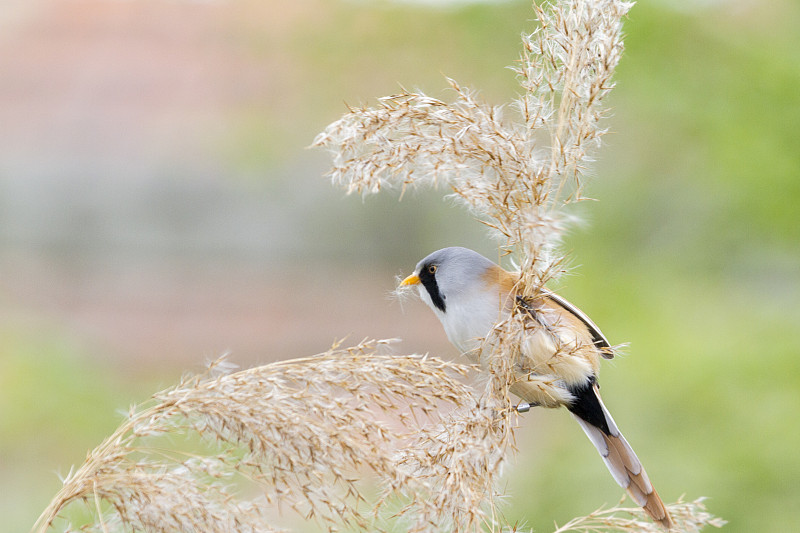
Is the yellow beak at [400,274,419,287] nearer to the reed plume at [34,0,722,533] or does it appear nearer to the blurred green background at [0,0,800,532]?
the blurred green background at [0,0,800,532]

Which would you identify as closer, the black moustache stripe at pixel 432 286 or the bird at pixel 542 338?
the bird at pixel 542 338

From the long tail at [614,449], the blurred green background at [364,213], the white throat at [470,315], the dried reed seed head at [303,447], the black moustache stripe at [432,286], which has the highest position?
the blurred green background at [364,213]

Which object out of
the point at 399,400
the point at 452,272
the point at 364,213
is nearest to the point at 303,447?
the point at 399,400

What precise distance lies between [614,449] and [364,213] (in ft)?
25.4

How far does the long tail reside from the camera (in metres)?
1.59

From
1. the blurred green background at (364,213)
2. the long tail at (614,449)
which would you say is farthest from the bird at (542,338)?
the blurred green background at (364,213)

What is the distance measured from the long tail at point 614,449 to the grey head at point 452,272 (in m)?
0.32

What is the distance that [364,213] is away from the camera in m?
9.39

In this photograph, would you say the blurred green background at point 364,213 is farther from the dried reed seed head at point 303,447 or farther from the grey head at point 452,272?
the dried reed seed head at point 303,447

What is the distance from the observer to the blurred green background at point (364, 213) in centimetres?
421

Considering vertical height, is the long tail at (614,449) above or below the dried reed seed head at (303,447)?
above

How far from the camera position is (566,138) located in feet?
4.36

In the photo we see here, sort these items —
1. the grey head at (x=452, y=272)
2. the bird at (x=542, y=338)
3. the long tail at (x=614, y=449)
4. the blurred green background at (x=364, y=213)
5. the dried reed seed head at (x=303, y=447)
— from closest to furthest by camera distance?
the dried reed seed head at (x=303, y=447)
the bird at (x=542, y=338)
the long tail at (x=614, y=449)
the grey head at (x=452, y=272)
the blurred green background at (x=364, y=213)

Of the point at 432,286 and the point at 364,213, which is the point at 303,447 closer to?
the point at 432,286
